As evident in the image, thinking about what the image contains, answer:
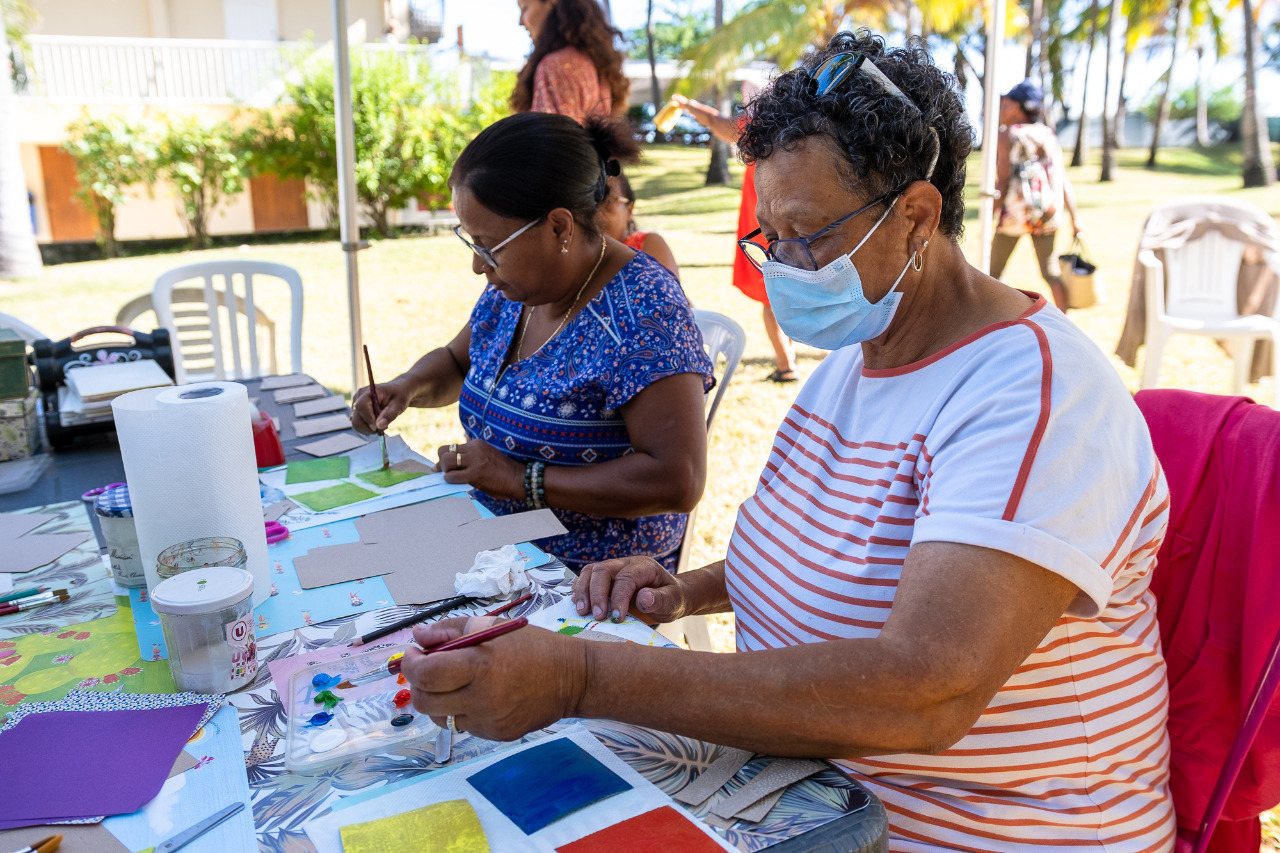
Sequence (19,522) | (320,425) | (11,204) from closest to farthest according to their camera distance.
Result: (19,522), (320,425), (11,204)

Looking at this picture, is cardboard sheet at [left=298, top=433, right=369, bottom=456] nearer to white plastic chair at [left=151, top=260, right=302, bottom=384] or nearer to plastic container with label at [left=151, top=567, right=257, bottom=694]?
plastic container with label at [left=151, top=567, right=257, bottom=694]

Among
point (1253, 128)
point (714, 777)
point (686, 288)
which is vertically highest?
point (1253, 128)

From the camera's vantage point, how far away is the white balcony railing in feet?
41.2

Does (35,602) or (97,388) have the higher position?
(97,388)

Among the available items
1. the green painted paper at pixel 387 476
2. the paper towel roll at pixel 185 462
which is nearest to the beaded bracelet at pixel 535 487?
the green painted paper at pixel 387 476

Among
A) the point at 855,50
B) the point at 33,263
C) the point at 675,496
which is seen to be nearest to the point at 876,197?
the point at 855,50

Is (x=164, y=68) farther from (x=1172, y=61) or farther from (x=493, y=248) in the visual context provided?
(x=1172, y=61)

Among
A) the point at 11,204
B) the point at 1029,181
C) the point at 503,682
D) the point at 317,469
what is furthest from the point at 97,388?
the point at 11,204

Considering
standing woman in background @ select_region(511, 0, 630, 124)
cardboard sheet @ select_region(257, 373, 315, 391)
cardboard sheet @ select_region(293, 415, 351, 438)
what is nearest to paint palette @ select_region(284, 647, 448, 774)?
cardboard sheet @ select_region(293, 415, 351, 438)

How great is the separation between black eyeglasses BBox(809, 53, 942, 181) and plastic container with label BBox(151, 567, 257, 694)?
3.22 feet

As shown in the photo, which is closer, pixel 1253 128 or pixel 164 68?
pixel 164 68

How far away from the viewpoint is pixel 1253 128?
1645 centimetres

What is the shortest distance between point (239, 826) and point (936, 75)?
1.24 meters

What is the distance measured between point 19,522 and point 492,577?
3.35 ft
